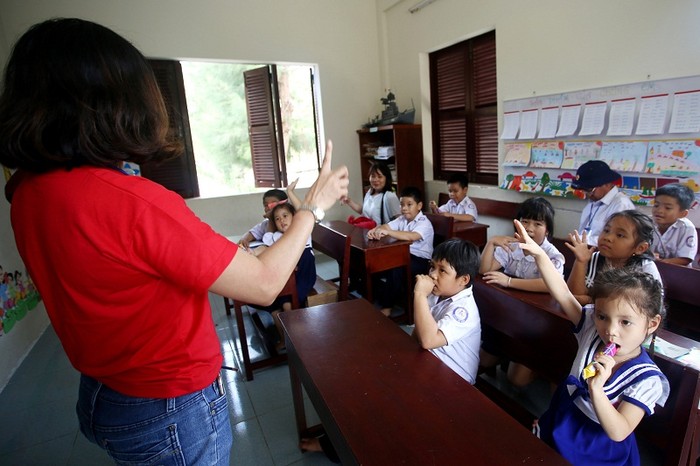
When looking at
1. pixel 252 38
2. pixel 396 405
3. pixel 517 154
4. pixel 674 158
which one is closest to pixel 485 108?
pixel 517 154

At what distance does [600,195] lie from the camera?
2.72 m

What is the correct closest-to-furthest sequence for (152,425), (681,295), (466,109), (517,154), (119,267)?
(119,267)
(152,425)
(681,295)
(517,154)
(466,109)

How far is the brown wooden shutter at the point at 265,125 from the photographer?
4.55m

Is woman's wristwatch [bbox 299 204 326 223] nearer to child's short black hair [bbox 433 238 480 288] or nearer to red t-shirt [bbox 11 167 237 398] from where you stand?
red t-shirt [bbox 11 167 237 398]

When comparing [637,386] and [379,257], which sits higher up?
[637,386]

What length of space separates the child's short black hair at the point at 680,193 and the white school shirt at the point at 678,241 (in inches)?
3.7

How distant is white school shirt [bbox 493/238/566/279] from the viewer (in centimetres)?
199

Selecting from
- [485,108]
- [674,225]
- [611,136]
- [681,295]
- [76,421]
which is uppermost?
[485,108]

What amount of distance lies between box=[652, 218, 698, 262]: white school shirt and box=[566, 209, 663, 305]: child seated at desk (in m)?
→ 0.86

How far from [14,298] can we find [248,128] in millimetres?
2933

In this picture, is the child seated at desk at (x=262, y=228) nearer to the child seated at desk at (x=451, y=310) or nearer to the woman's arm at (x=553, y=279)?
the child seated at desk at (x=451, y=310)

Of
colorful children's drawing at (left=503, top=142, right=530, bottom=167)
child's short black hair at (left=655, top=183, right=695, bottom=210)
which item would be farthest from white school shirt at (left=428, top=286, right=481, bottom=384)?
colorful children's drawing at (left=503, top=142, right=530, bottom=167)

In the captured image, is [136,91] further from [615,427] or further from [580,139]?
[580,139]

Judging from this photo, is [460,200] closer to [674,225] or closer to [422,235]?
[422,235]
